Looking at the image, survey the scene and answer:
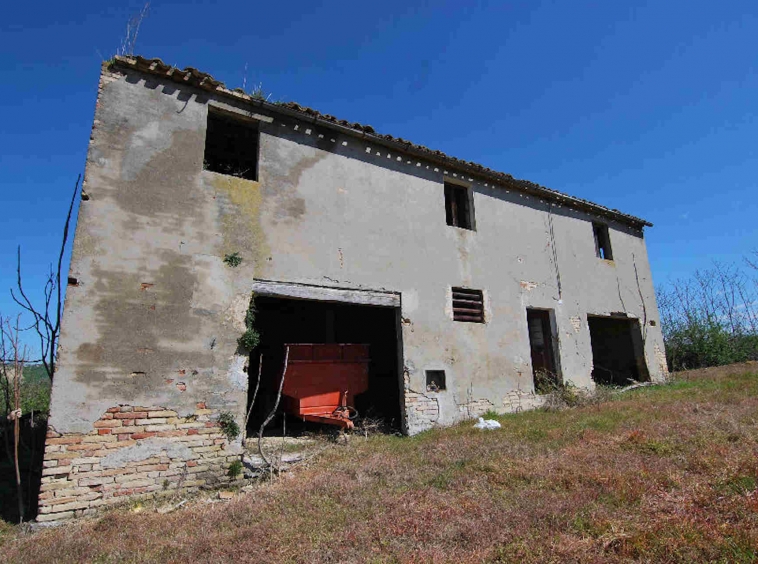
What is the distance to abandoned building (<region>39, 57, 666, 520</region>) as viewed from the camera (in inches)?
221

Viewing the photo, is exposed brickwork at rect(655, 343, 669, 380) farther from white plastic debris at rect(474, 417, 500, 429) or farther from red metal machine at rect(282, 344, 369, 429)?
red metal machine at rect(282, 344, 369, 429)

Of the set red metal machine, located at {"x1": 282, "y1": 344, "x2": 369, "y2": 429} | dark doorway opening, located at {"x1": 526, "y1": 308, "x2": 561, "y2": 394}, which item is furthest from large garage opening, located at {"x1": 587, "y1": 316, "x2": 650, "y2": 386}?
red metal machine, located at {"x1": 282, "y1": 344, "x2": 369, "y2": 429}

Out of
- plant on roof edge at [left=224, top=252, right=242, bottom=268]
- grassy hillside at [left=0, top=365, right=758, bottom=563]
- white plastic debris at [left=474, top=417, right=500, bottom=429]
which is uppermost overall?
plant on roof edge at [left=224, top=252, right=242, bottom=268]

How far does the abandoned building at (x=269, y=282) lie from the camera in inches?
221

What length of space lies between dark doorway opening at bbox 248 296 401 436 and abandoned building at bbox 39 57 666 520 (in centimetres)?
5

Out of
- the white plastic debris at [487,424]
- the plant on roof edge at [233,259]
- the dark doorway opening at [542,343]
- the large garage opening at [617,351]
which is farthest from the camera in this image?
the large garage opening at [617,351]

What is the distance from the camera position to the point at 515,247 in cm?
1065

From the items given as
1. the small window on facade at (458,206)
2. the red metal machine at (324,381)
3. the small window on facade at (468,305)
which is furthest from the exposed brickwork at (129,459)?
the small window on facade at (458,206)

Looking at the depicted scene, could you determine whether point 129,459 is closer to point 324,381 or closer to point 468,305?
point 324,381

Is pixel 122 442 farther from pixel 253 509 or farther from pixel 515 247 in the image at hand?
pixel 515 247

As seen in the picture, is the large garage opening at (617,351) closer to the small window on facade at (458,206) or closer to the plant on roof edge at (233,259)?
the small window on facade at (458,206)

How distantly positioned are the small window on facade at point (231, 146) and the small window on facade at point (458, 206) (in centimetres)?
459

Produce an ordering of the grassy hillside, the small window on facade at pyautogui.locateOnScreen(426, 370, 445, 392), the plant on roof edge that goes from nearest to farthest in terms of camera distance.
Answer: the grassy hillside → the plant on roof edge → the small window on facade at pyautogui.locateOnScreen(426, 370, 445, 392)

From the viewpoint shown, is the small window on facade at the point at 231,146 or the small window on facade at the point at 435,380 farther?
the small window on facade at the point at 435,380
